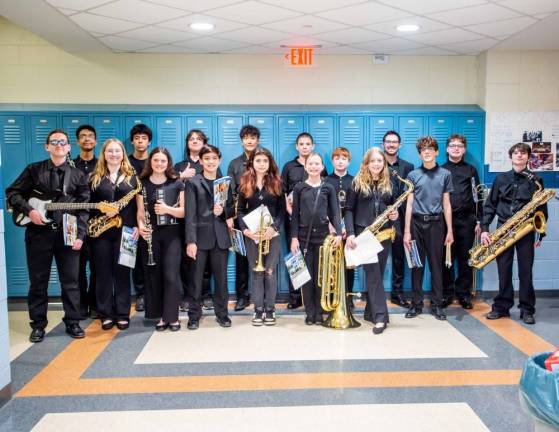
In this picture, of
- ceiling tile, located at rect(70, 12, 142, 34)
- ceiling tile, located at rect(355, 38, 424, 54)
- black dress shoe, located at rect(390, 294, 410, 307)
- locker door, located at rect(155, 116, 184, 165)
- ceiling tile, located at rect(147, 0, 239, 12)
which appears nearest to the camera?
ceiling tile, located at rect(147, 0, 239, 12)

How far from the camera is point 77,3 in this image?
13.8ft

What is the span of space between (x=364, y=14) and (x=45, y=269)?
350 cm

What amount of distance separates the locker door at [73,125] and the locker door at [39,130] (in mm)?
103

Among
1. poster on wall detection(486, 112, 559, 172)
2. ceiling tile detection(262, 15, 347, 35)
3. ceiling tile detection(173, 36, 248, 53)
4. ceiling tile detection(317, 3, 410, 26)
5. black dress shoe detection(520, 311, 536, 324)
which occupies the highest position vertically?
ceiling tile detection(173, 36, 248, 53)

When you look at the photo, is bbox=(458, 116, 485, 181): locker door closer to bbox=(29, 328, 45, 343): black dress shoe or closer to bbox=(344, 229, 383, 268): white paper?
bbox=(344, 229, 383, 268): white paper

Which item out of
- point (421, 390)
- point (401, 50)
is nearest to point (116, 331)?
point (421, 390)

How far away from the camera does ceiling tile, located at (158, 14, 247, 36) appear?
462cm

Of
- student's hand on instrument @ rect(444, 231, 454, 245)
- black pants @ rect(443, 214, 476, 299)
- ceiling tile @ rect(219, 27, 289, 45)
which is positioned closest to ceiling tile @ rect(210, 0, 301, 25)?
ceiling tile @ rect(219, 27, 289, 45)

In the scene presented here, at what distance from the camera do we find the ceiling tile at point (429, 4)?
4172 mm

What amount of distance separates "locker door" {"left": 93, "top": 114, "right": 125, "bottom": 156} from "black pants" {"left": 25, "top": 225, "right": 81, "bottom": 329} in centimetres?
165

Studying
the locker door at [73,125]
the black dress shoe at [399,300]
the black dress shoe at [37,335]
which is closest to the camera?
the black dress shoe at [37,335]

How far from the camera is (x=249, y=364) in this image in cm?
393

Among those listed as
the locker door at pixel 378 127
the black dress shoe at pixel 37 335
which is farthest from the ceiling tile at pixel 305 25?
the black dress shoe at pixel 37 335

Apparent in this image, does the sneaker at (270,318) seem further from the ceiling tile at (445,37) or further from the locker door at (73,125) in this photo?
the ceiling tile at (445,37)
